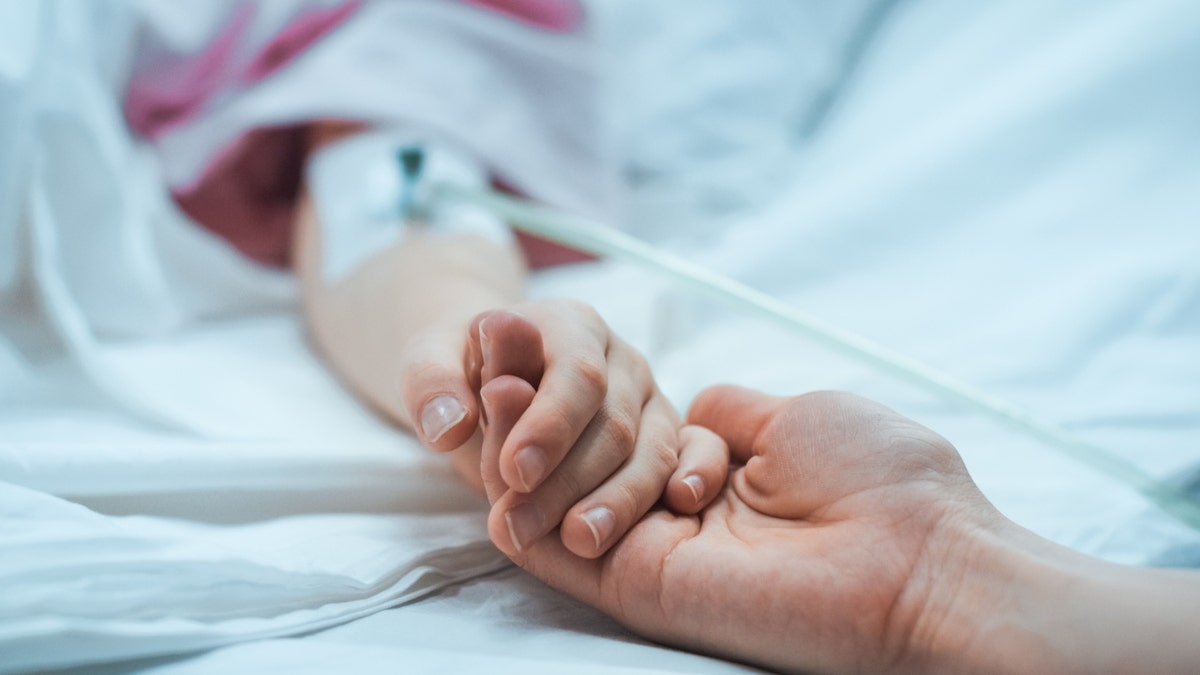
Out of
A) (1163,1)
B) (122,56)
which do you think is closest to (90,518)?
(122,56)

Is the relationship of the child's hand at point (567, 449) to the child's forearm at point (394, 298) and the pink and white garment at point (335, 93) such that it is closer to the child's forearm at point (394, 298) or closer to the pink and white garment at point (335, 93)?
the child's forearm at point (394, 298)

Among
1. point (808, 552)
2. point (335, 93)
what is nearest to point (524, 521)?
point (808, 552)

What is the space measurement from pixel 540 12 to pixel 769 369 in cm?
56

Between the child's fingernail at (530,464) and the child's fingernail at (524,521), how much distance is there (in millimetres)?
17

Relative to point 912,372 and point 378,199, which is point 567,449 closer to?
point 912,372

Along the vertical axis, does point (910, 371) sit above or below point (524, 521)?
above

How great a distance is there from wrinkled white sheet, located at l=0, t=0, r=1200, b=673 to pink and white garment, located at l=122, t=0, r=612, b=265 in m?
0.12

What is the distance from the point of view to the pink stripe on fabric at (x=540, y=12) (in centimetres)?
103

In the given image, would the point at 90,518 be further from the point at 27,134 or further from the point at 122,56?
the point at 122,56

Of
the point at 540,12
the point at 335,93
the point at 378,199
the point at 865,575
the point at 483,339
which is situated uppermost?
the point at 540,12

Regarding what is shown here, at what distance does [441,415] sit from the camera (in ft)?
1.49

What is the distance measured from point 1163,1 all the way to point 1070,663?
738 millimetres

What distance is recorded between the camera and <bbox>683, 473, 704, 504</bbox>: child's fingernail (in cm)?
47

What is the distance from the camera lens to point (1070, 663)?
37 cm
